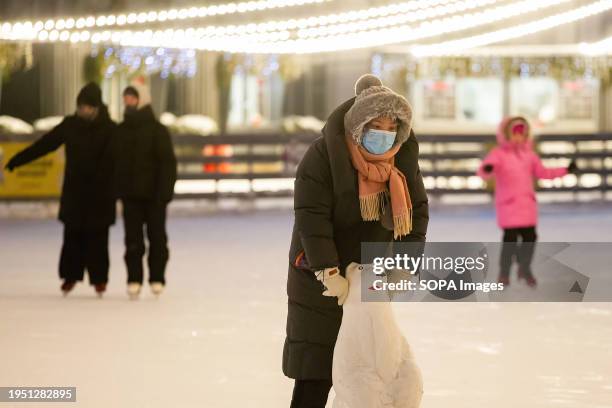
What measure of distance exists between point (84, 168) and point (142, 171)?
1.62ft

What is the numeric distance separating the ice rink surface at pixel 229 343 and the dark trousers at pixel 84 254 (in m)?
0.16

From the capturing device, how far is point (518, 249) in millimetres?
9383

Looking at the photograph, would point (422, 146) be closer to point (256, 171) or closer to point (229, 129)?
point (256, 171)

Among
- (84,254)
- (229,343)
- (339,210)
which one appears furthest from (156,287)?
(339,210)

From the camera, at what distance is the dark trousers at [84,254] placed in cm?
880

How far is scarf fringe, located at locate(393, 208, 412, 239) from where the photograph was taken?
13.5 ft

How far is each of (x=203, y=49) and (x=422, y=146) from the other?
3.62 metres

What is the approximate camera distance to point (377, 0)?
54.9ft

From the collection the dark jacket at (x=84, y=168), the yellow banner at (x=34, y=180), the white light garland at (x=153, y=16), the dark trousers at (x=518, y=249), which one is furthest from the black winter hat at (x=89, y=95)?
the yellow banner at (x=34, y=180)

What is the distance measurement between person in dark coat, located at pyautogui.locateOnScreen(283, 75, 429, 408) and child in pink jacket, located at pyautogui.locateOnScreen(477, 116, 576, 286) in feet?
16.4

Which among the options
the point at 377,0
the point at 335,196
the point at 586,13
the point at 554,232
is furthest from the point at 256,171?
the point at 335,196

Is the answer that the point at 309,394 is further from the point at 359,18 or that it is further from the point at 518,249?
the point at 359,18

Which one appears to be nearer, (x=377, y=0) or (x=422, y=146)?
(x=377, y=0)

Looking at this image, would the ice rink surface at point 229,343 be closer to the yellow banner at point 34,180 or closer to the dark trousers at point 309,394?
the dark trousers at point 309,394
